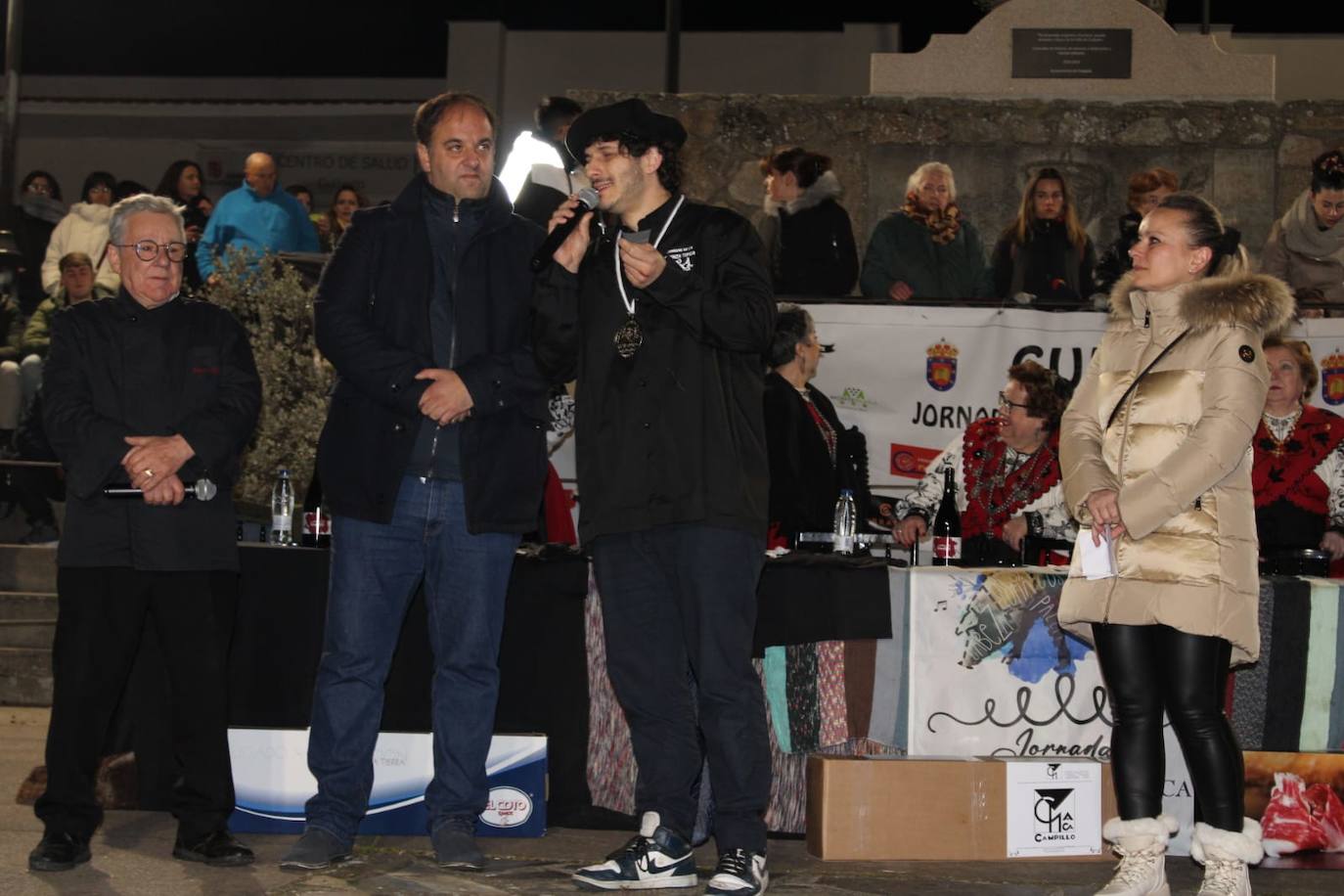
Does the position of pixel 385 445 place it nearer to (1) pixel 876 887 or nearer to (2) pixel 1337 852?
(1) pixel 876 887

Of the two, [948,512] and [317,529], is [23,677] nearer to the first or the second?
[317,529]

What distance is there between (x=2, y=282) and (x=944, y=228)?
272 inches

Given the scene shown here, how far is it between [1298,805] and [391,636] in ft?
8.56

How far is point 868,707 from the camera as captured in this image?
4.80 m

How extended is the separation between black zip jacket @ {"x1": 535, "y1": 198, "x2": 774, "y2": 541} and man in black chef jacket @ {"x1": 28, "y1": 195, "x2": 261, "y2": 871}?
3.22 feet

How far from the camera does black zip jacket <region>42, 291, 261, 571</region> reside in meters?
4.18

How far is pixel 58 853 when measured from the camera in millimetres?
4039

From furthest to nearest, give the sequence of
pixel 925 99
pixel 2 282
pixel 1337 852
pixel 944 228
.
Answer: pixel 2 282, pixel 925 99, pixel 944 228, pixel 1337 852

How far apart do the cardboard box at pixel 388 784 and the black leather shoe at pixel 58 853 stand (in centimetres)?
57

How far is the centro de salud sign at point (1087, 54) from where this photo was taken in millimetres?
10617

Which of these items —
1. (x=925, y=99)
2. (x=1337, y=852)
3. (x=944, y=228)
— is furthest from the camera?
(x=925, y=99)

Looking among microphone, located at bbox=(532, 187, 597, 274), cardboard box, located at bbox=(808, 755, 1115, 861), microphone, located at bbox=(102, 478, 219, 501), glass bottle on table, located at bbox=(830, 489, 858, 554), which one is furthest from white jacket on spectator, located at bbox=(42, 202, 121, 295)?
cardboard box, located at bbox=(808, 755, 1115, 861)

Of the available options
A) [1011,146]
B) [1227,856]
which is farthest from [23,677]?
[1011,146]

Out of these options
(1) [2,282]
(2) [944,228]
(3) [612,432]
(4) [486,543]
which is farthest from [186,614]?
(1) [2,282]
